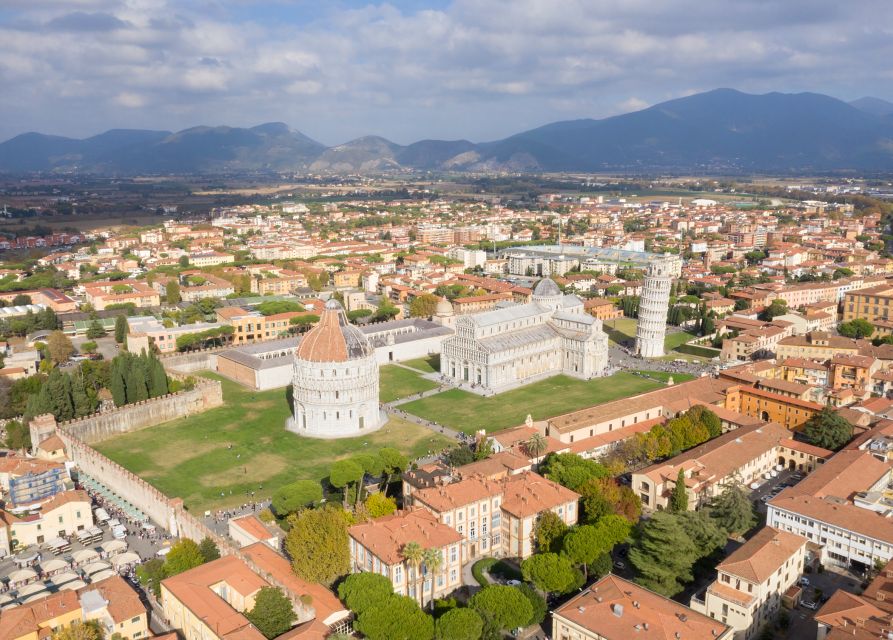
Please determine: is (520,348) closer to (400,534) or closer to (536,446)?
(536,446)

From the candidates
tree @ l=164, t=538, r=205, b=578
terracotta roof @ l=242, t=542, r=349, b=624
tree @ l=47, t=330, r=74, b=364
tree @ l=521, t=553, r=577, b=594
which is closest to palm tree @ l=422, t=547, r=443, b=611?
terracotta roof @ l=242, t=542, r=349, b=624

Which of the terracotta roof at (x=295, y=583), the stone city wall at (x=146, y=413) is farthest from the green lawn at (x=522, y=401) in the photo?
the terracotta roof at (x=295, y=583)

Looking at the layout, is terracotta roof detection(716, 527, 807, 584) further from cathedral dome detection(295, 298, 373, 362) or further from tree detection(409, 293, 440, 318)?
tree detection(409, 293, 440, 318)

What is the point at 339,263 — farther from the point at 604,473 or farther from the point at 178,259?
the point at 604,473

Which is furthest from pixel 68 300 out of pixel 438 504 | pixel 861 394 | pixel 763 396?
pixel 861 394

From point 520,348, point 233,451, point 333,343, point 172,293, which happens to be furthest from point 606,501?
point 172,293

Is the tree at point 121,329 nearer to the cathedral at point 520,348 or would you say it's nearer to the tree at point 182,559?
the cathedral at point 520,348
